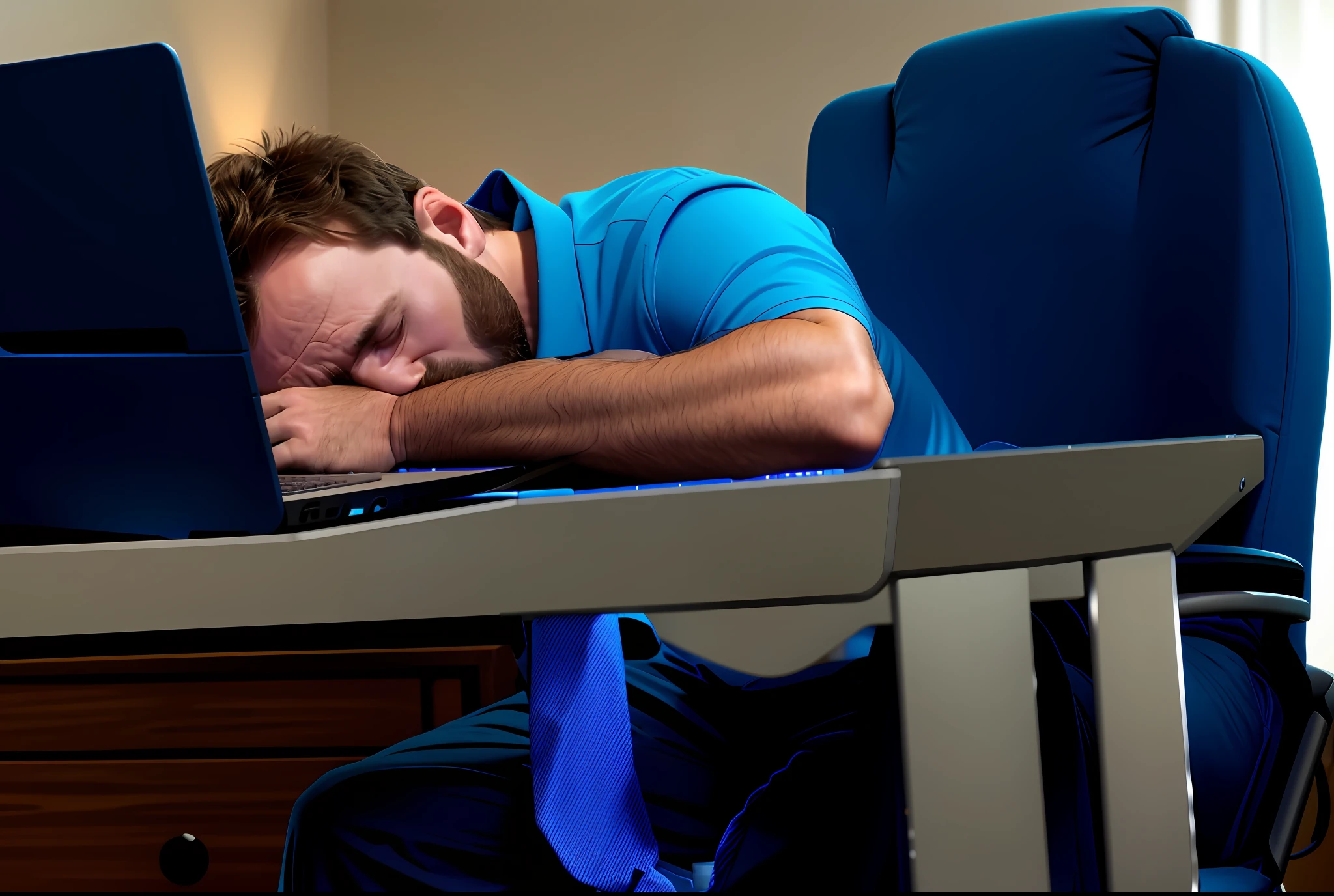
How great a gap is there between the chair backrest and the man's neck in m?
0.42

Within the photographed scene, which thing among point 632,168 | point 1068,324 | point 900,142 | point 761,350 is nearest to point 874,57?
point 632,168

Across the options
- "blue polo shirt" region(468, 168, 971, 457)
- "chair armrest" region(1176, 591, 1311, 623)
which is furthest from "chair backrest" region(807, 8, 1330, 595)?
"chair armrest" region(1176, 591, 1311, 623)

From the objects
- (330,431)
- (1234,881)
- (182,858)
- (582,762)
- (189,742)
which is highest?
(330,431)

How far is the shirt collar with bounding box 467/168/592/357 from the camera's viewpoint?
1.00 m

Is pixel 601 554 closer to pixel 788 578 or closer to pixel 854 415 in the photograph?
pixel 788 578

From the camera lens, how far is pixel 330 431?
746mm

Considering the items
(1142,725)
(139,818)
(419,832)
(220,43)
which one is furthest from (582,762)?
(220,43)

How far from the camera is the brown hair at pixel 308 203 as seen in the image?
2.93 ft

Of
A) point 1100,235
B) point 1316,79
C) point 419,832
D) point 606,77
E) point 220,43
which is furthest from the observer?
point 606,77

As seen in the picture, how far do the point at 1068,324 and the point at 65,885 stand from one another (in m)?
1.31

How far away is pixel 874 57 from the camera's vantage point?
204 centimetres

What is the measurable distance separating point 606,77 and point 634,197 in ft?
4.24

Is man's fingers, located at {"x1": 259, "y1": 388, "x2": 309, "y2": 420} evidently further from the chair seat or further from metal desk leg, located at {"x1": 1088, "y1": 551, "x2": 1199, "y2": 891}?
the chair seat

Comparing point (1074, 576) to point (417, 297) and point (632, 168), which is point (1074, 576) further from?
point (632, 168)
